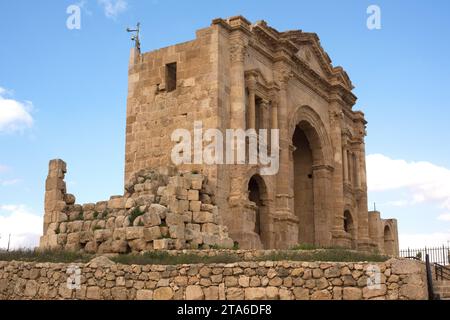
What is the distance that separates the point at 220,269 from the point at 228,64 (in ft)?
34.8

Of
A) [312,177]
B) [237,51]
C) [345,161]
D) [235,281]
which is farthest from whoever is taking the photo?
[345,161]

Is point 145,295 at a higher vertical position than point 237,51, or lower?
lower

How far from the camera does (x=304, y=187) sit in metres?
26.0

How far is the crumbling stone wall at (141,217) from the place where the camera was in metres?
14.3

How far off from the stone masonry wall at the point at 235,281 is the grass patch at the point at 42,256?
3.62ft

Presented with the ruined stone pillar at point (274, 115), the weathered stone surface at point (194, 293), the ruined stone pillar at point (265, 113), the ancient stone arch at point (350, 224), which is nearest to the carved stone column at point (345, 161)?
the ancient stone arch at point (350, 224)

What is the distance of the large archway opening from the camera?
82.7 feet

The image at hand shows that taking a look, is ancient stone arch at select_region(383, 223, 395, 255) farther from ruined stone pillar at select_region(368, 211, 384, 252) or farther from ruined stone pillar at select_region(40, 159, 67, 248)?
ruined stone pillar at select_region(40, 159, 67, 248)

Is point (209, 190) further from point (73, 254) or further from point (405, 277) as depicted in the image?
point (405, 277)

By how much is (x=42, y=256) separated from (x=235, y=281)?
5.32 m

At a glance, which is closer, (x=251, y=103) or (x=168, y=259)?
(x=168, y=259)

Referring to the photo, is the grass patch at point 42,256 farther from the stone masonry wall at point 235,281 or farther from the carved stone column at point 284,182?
the carved stone column at point 284,182

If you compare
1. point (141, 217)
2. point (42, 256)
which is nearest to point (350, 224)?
point (141, 217)

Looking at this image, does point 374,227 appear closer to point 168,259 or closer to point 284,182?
point 284,182
